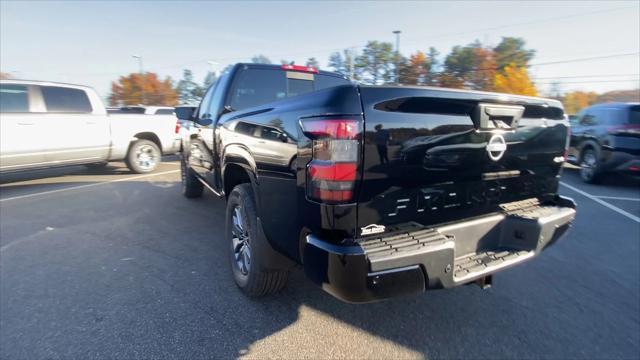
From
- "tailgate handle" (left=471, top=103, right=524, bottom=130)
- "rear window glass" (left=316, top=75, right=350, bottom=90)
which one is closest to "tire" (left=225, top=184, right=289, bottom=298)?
"tailgate handle" (left=471, top=103, right=524, bottom=130)

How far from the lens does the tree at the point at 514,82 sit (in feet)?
140

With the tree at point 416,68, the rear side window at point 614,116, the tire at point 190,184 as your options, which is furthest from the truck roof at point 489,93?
the tree at point 416,68

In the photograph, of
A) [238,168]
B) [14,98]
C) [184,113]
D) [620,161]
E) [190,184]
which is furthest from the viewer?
[620,161]

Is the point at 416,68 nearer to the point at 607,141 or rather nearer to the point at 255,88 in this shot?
the point at 607,141

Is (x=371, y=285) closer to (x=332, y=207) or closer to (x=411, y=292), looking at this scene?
(x=411, y=292)

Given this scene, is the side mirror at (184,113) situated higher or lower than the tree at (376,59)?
lower

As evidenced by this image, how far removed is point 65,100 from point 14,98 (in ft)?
2.59

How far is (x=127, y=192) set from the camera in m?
6.48

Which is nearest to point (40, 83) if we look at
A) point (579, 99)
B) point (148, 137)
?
point (148, 137)

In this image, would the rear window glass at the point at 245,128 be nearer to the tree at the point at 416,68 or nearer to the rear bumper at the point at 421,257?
the rear bumper at the point at 421,257

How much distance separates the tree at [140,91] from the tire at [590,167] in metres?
60.6

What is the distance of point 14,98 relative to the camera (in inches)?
243

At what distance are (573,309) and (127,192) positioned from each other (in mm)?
7023

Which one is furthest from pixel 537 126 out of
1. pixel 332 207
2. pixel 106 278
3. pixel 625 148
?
pixel 625 148
